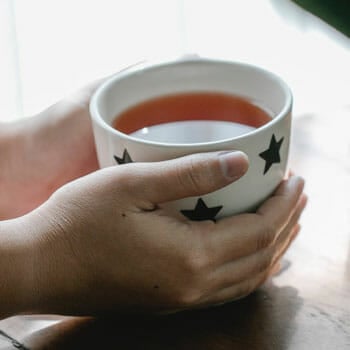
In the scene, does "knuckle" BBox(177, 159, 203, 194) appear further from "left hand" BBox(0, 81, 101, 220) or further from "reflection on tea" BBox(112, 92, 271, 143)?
"left hand" BBox(0, 81, 101, 220)

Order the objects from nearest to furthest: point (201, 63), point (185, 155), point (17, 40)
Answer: point (185, 155), point (201, 63), point (17, 40)

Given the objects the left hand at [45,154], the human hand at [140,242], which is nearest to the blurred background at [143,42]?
the left hand at [45,154]

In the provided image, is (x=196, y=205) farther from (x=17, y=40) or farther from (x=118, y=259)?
(x=17, y=40)

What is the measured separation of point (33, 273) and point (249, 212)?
0.14m

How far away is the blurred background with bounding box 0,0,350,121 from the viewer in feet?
3.45

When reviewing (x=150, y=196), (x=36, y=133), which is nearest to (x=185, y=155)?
(x=150, y=196)

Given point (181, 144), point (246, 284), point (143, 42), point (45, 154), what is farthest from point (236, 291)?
point (143, 42)

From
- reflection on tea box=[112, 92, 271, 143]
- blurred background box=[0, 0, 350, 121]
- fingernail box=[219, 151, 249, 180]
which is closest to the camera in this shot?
fingernail box=[219, 151, 249, 180]

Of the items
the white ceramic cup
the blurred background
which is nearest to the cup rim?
the white ceramic cup

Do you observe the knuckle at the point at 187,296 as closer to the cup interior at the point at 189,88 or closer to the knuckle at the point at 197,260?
the knuckle at the point at 197,260

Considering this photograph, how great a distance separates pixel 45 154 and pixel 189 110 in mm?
152

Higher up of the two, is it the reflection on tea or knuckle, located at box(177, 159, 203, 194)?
knuckle, located at box(177, 159, 203, 194)

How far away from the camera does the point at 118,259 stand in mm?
455

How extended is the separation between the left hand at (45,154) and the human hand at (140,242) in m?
0.15
